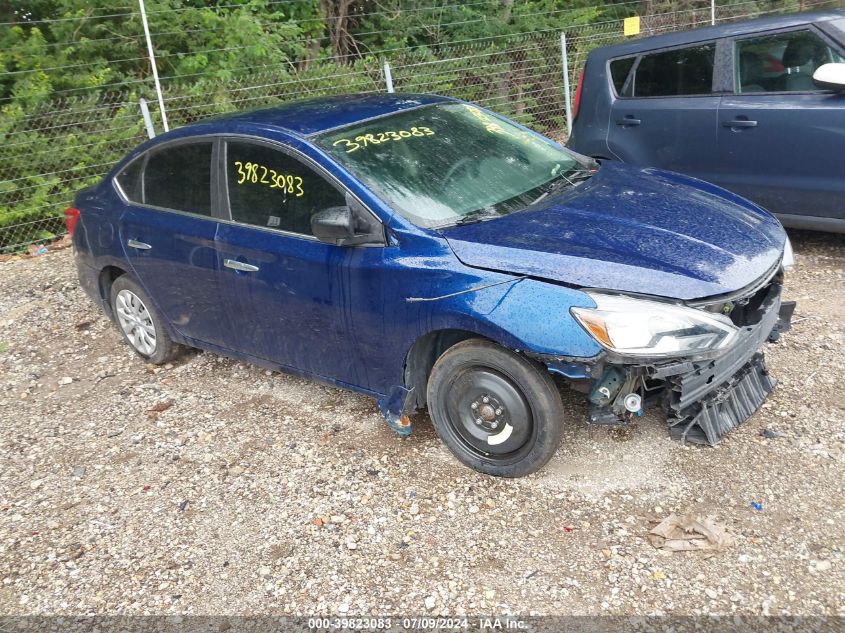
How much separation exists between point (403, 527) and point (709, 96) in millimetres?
4478

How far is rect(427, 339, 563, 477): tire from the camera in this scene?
3.39 metres

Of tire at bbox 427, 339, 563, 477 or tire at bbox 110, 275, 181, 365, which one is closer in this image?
tire at bbox 427, 339, 563, 477

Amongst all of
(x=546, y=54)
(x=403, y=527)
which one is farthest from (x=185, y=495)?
(x=546, y=54)

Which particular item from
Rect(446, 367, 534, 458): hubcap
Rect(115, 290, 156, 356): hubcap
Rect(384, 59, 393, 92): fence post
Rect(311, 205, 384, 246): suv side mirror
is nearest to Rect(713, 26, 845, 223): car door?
Rect(446, 367, 534, 458): hubcap

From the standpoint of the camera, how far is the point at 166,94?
9297 mm

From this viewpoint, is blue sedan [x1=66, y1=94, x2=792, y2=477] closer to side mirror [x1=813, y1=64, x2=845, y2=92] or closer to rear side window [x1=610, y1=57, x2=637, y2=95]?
side mirror [x1=813, y1=64, x2=845, y2=92]

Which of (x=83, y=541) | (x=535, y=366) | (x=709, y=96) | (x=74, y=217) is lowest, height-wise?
(x=83, y=541)

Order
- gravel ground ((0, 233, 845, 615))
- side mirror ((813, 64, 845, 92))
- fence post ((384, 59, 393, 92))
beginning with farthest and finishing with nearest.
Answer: fence post ((384, 59, 393, 92)), side mirror ((813, 64, 845, 92)), gravel ground ((0, 233, 845, 615))

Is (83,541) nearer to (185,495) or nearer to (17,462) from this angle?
(185,495)

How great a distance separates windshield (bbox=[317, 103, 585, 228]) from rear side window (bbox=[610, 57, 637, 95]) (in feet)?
7.63

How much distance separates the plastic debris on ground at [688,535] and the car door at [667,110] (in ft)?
12.2

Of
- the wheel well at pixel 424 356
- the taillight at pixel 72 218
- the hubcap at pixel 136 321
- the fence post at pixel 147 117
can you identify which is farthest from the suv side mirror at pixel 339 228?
the fence post at pixel 147 117

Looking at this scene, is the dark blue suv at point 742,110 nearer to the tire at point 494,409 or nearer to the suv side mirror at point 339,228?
the tire at point 494,409

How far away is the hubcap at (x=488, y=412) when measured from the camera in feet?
11.4
